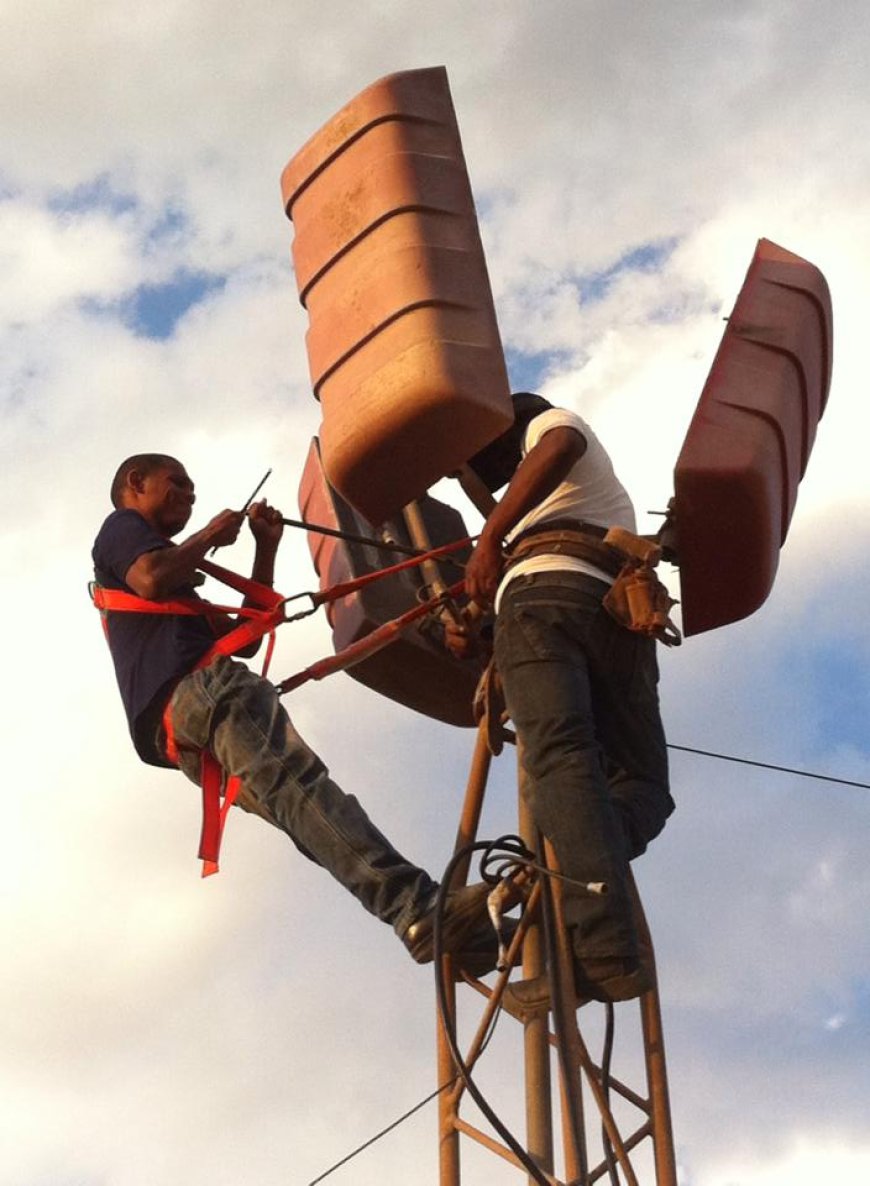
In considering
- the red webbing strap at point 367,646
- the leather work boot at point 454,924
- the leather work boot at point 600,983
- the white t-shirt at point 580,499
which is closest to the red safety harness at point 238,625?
the red webbing strap at point 367,646

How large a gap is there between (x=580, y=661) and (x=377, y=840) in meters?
0.95

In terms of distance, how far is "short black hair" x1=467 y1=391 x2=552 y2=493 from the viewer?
21.9 ft

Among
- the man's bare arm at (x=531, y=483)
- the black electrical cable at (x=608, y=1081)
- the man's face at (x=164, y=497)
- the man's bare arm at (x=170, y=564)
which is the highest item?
the man's face at (x=164, y=497)

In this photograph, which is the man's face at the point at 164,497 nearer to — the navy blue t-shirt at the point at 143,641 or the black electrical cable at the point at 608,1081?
the navy blue t-shirt at the point at 143,641

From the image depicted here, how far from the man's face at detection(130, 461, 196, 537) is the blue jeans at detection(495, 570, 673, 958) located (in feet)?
5.89

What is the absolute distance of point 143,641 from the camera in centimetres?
713

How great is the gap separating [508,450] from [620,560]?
0.66m

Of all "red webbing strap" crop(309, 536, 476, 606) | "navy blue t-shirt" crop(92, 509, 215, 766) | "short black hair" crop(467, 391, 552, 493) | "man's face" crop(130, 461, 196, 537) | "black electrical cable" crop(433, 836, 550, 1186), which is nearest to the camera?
"black electrical cable" crop(433, 836, 550, 1186)

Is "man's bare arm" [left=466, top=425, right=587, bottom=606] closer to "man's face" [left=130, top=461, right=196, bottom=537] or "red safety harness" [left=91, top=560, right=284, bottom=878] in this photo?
"red safety harness" [left=91, top=560, right=284, bottom=878]

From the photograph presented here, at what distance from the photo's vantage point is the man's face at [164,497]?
761 cm

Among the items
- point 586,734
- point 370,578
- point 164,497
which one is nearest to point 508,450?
point 370,578

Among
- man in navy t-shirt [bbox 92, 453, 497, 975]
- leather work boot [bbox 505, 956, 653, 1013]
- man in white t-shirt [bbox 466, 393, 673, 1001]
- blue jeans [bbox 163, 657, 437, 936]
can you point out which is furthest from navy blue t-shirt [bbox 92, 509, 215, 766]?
leather work boot [bbox 505, 956, 653, 1013]

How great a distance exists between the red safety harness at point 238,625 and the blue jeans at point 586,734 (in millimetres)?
903

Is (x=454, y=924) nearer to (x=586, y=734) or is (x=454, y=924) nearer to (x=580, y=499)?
(x=586, y=734)
